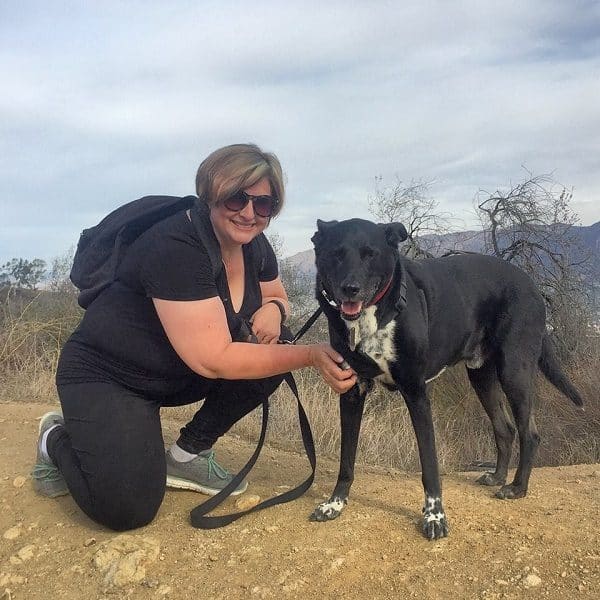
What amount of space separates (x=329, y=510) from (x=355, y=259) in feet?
3.81

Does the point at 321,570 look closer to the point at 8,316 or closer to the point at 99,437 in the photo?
the point at 99,437

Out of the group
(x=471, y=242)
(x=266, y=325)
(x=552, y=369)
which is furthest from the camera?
(x=471, y=242)

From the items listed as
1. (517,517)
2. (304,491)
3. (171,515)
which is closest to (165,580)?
(171,515)

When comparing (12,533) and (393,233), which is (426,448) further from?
(12,533)

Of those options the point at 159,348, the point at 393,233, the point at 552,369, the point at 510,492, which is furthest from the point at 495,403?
Answer: the point at 159,348

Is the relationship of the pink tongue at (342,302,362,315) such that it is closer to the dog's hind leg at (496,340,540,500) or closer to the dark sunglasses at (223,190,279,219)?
the dark sunglasses at (223,190,279,219)

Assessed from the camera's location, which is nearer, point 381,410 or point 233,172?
point 233,172

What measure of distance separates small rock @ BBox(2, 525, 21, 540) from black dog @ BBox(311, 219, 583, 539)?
138 centimetres

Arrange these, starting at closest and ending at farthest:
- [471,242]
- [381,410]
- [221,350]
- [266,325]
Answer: [221,350], [266,325], [381,410], [471,242]

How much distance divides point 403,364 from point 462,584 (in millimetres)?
921

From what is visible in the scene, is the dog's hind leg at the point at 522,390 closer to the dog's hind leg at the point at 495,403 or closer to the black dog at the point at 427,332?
the black dog at the point at 427,332

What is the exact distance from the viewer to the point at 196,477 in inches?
132

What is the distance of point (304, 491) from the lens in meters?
3.22

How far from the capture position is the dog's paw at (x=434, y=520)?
→ 270 cm
